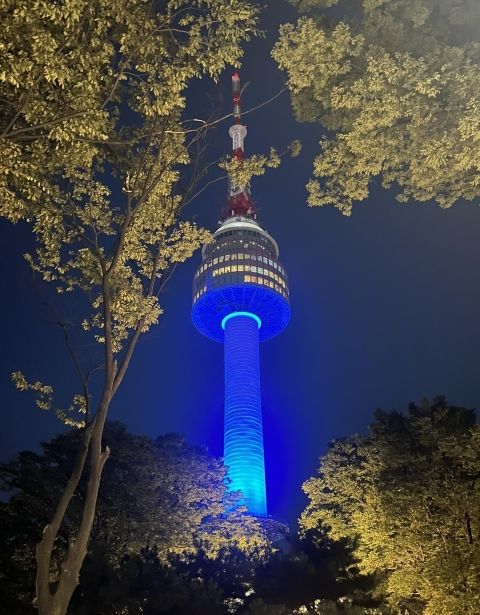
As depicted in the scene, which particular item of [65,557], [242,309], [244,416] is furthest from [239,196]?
[65,557]

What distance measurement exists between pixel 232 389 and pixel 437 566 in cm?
4085

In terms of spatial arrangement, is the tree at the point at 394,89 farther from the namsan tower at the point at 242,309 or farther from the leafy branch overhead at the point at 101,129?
the namsan tower at the point at 242,309

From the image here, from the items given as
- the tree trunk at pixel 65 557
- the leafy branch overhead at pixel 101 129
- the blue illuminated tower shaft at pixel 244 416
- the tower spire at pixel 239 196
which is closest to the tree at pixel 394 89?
the leafy branch overhead at pixel 101 129

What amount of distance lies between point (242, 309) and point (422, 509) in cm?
4690

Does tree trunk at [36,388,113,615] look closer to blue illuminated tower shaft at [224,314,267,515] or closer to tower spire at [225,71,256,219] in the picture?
blue illuminated tower shaft at [224,314,267,515]

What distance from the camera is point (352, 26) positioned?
364 inches

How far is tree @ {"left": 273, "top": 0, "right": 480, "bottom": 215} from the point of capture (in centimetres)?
851

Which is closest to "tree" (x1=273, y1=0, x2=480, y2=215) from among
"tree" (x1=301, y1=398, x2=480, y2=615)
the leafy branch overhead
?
the leafy branch overhead

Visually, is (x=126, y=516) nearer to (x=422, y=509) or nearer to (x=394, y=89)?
(x=422, y=509)

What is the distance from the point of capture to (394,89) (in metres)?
8.97

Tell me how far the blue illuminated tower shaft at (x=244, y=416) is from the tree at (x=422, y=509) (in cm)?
2989

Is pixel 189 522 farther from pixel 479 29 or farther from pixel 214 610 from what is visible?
pixel 479 29

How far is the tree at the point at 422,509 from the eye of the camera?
46.3 ft

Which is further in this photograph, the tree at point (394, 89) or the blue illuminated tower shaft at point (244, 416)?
the blue illuminated tower shaft at point (244, 416)
